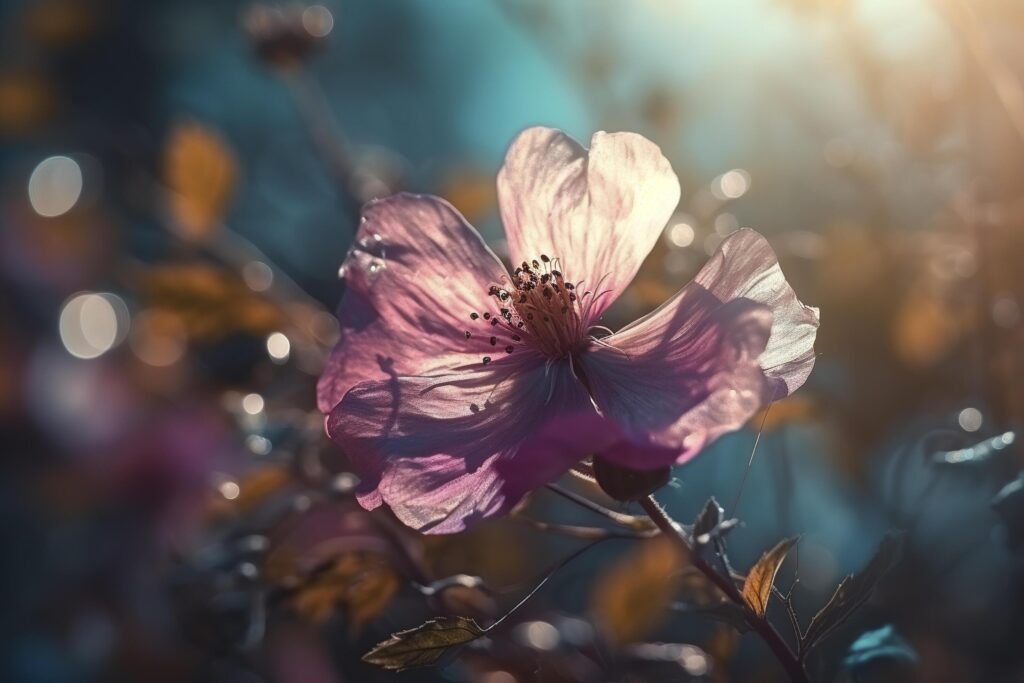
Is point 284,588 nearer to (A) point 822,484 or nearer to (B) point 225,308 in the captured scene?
(B) point 225,308

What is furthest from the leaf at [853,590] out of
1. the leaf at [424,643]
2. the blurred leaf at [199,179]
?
the blurred leaf at [199,179]

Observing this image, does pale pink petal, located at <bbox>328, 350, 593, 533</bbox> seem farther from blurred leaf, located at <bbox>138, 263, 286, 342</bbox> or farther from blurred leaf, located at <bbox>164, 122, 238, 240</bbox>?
blurred leaf, located at <bbox>164, 122, 238, 240</bbox>

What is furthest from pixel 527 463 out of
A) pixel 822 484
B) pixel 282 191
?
pixel 282 191

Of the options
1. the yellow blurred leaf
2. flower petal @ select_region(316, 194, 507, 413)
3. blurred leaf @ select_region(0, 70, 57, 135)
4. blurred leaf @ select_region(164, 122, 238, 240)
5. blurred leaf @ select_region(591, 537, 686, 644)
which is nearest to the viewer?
flower petal @ select_region(316, 194, 507, 413)

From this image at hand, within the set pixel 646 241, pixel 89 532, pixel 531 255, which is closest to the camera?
pixel 646 241

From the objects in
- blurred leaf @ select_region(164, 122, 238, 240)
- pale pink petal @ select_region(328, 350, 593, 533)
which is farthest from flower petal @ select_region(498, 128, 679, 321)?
blurred leaf @ select_region(164, 122, 238, 240)

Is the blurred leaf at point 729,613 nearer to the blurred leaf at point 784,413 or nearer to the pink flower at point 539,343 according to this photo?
the pink flower at point 539,343

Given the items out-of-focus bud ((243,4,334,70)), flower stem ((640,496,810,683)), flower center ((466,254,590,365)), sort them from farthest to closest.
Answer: out-of-focus bud ((243,4,334,70)) → flower center ((466,254,590,365)) → flower stem ((640,496,810,683))
